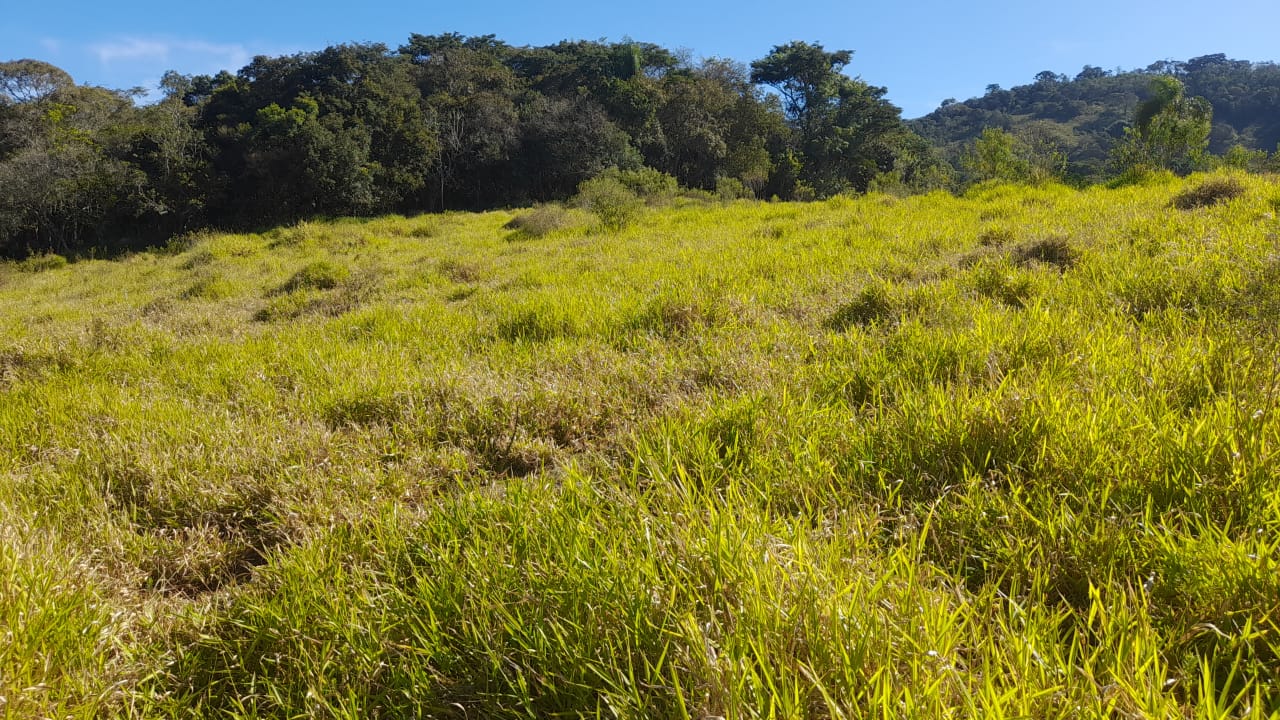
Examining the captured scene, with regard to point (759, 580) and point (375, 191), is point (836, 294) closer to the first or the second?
point (759, 580)

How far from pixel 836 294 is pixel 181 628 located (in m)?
4.12

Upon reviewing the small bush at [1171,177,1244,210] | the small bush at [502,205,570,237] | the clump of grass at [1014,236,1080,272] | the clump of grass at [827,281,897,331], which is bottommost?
the clump of grass at [827,281,897,331]

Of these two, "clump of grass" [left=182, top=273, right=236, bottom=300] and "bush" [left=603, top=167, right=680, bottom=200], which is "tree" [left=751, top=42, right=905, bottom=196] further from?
"clump of grass" [left=182, top=273, right=236, bottom=300]

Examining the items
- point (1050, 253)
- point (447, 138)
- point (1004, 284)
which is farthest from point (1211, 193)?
point (447, 138)

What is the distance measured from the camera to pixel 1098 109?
9838 centimetres

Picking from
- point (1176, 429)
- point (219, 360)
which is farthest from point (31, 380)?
point (1176, 429)

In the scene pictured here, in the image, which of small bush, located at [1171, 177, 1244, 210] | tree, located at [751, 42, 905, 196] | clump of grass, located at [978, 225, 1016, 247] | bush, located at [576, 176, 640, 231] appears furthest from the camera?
tree, located at [751, 42, 905, 196]

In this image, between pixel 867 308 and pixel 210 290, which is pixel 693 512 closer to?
pixel 867 308

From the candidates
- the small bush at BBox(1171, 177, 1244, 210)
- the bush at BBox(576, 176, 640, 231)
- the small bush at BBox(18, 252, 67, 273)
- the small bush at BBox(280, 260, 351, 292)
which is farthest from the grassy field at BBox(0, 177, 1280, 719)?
the small bush at BBox(18, 252, 67, 273)

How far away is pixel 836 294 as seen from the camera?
14.1 feet

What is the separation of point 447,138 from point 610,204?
2770cm

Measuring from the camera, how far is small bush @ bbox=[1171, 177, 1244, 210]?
6160 mm

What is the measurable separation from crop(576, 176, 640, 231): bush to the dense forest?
289 inches

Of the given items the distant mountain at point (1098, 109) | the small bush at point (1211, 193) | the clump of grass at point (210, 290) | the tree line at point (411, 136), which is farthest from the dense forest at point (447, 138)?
the distant mountain at point (1098, 109)
